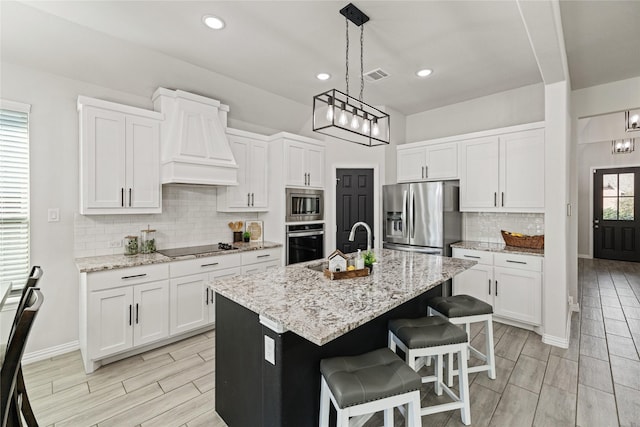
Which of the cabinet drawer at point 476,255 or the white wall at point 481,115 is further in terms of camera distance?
the white wall at point 481,115

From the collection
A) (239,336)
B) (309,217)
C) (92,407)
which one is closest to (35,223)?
(92,407)

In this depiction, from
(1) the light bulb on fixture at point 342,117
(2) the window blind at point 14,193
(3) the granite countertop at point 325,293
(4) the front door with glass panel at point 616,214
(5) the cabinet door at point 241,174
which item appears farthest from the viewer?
(4) the front door with glass panel at point 616,214

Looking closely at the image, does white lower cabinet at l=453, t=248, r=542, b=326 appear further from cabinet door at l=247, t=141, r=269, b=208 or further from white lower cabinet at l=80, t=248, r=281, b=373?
white lower cabinet at l=80, t=248, r=281, b=373

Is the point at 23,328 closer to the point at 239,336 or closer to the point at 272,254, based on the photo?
the point at 239,336

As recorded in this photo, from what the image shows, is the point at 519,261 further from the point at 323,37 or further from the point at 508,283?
the point at 323,37

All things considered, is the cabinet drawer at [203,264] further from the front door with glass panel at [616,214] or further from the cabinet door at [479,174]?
the front door with glass panel at [616,214]

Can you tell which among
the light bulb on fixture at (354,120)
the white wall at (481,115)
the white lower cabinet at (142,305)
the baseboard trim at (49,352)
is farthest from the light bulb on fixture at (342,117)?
the baseboard trim at (49,352)

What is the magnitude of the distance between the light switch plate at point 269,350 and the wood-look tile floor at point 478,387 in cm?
89

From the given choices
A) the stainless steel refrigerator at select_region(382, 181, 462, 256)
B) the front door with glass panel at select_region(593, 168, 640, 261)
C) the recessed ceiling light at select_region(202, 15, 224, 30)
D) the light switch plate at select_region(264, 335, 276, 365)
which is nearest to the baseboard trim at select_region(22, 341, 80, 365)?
the light switch plate at select_region(264, 335, 276, 365)

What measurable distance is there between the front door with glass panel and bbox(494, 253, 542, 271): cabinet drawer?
618cm

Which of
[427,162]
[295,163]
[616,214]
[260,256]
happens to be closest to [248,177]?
[295,163]

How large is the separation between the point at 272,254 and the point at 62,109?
106 inches

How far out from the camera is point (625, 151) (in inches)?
274

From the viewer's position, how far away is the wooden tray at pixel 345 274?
6.98 feet
